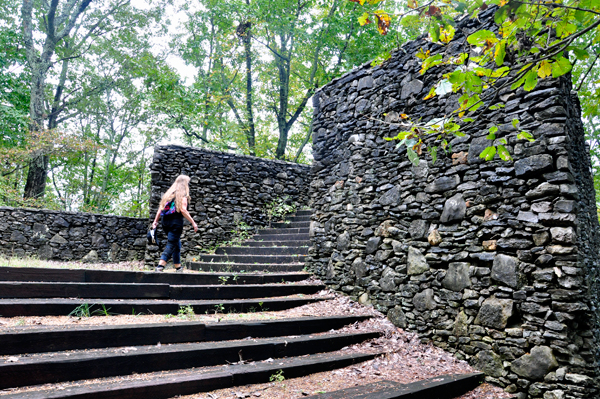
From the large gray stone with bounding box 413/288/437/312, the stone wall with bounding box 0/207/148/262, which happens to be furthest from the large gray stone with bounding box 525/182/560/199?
the stone wall with bounding box 0/207/148/262

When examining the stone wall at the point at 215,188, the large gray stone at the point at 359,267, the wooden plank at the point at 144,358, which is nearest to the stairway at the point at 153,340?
the wooden plank at the point at 144,358

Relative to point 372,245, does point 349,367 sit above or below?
below

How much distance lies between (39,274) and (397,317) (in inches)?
163

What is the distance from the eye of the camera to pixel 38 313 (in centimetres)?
303

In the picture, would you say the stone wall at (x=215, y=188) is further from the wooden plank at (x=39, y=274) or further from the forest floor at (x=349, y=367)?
the forest floor at (x=349, y=367)

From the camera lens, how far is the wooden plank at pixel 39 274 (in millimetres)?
3478

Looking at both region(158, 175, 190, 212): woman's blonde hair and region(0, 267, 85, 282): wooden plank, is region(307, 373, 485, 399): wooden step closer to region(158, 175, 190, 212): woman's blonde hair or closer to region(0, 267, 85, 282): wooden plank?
region(0, 267, 85, 282): wooden plank

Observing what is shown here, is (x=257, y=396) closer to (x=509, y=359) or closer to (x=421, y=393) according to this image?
(x=421, y=393)

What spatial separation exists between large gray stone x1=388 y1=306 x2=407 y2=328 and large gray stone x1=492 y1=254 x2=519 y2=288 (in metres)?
1.24

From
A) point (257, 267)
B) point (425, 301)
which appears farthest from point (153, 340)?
point (257, 267)

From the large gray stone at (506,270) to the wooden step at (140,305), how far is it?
7.79 ft

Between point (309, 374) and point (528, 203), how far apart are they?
2542mm

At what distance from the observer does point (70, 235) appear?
7.69 metres

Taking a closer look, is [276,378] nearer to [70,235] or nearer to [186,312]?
A: [186,312]
